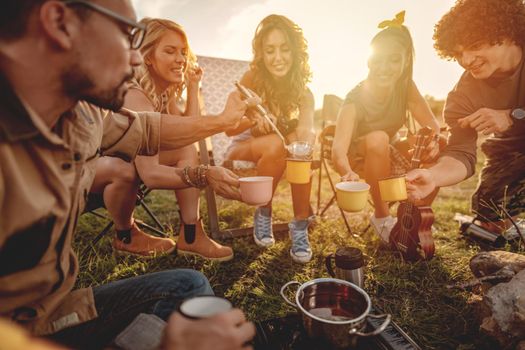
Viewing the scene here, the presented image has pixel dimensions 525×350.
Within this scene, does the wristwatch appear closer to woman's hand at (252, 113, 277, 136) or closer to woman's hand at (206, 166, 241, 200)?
woman's hand at (252, 113, 277, 136)

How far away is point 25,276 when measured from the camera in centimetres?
109

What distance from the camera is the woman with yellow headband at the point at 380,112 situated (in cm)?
350

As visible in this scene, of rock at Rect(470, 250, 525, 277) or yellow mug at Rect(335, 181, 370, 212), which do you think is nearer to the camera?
rock at Rect(470, 250, 525, 277)

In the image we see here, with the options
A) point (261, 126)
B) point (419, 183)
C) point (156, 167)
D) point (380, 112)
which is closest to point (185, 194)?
point (156, 167)

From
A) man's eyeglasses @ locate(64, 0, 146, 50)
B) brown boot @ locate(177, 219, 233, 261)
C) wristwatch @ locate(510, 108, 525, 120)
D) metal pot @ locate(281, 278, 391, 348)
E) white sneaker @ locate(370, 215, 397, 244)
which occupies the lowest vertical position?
white sneaker @ locate(370, 215, 397, 244)

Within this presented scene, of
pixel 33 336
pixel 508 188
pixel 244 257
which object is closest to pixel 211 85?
pixel 244 257

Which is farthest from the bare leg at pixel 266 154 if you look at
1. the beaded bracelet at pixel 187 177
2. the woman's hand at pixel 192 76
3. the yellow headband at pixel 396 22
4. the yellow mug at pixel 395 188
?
the yellow headband at pixel 396 22

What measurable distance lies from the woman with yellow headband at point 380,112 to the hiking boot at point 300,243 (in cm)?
74

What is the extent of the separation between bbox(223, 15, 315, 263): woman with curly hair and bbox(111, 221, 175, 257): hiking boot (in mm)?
1056

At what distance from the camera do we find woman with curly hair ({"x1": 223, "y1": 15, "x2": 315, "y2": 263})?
11.9 feet

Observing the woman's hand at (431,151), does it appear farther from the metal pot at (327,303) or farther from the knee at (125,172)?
the knee at (125,172)

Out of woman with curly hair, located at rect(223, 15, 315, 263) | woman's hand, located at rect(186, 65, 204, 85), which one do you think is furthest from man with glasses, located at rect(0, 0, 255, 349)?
woman's hand, located at rect(186, 65, 204, 85)

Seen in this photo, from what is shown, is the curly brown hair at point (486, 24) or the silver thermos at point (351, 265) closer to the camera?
the silver thermos at point (351, 265)

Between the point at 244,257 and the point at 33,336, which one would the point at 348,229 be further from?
the point at 33,336
